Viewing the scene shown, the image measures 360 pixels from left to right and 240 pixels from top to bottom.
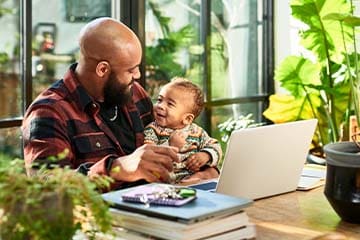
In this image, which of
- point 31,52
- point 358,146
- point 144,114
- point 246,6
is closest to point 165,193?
point 358,146

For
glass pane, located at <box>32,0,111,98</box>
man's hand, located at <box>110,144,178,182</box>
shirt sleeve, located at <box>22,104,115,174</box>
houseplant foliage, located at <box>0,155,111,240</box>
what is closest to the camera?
houseplant foliage, located at <box>0,155,111,240</box>

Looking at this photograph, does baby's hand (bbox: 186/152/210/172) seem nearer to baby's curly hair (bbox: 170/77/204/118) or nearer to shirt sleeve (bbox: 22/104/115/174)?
baby's curly hair (bbox: 170/77/204/118)

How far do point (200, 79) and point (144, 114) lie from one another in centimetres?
117

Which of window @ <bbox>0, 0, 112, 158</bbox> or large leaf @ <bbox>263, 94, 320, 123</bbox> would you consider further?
large leaf @ <bbox>263, 94, 320, 123</bbox>

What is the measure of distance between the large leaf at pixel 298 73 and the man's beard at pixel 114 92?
4.89ft

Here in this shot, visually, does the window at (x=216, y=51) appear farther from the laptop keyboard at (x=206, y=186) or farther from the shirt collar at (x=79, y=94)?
the laptop keyboard at (x=206, y=186)

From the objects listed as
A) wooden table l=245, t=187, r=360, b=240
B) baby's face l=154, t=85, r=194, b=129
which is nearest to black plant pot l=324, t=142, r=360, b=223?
wooden table l=245, t=187, r=360, b=240

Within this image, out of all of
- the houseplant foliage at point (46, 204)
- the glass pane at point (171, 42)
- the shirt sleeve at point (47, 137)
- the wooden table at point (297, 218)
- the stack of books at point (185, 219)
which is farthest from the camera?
the glass pane at point (171, 42)

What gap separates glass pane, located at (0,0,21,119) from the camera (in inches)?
109

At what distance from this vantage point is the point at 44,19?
2904mm

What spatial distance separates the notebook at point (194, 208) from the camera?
133cm

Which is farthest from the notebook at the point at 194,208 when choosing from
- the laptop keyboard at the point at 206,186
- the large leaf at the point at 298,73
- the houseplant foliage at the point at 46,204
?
the large leaf at the point at 298,73

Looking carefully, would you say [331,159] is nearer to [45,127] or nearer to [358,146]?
[358,146]

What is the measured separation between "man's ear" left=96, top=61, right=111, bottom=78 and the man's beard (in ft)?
0.08
